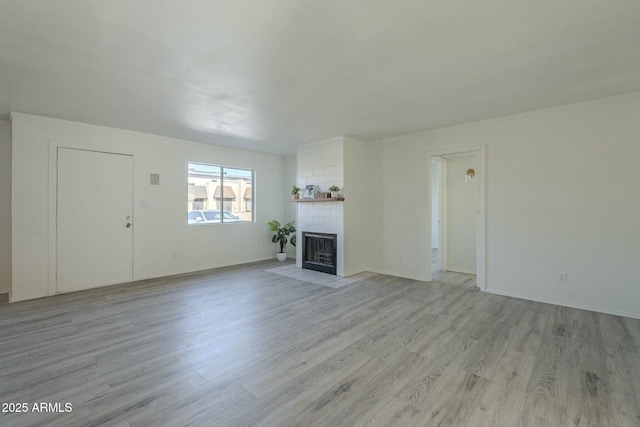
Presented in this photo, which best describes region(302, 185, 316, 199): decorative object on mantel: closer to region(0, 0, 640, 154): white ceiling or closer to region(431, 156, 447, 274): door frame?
region(0, 0, 640, 154): white ceiling

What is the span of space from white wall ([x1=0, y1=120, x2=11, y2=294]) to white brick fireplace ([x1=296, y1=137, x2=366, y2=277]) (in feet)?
15.0

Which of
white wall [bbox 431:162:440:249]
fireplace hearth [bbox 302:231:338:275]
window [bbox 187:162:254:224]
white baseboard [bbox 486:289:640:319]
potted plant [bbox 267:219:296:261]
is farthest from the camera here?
potted plant [bbox 267:219:296:261]

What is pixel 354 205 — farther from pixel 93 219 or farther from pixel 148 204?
pixel 93 219

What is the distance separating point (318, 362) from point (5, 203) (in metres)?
5.27

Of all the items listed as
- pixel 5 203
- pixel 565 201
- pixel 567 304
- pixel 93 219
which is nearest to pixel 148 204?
pixel 93 219

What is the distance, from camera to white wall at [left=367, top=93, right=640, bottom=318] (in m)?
3.41

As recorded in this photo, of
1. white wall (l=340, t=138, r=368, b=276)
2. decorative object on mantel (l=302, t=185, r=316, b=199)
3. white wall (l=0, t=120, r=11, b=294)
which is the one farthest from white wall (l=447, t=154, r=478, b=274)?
white wall (l=0, t=120, r=11, b=294)

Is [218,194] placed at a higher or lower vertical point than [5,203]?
higher

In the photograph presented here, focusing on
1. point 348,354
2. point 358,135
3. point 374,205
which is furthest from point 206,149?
point 348,354

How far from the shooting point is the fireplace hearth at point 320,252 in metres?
5.43

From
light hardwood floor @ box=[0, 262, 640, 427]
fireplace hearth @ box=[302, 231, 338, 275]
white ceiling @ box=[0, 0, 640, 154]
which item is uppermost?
white ceiling @ box=[0, 0, 640, 154]

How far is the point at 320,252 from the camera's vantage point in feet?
18.7

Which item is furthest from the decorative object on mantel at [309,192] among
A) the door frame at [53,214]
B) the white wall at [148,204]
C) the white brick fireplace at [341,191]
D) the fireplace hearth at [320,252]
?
the door frame at [53,214]

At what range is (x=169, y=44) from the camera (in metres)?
2.27
